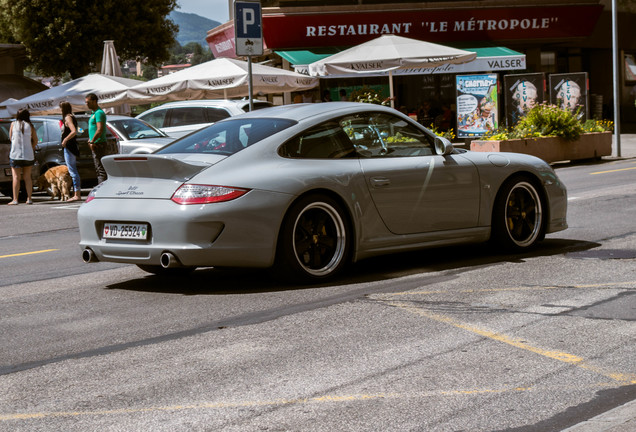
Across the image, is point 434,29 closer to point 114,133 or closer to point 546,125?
point 546,125

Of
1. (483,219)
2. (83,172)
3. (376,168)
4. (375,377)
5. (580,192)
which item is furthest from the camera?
(83,172)

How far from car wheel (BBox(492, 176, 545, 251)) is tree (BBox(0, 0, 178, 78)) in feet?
131

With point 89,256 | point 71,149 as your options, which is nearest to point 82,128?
point 71,149

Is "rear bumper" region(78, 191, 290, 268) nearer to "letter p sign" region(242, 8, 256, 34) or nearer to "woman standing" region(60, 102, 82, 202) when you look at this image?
"letter p sign" region(242, 8, 256, 34)

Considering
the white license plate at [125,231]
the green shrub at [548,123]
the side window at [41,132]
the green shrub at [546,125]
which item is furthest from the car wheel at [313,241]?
the green shrub at [548,123]

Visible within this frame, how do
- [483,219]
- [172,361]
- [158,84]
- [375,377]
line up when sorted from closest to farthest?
[375,377] < [172,361] < [483,219] < [158,84]

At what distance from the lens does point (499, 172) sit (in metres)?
8.81

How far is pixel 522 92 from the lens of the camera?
25.2 m

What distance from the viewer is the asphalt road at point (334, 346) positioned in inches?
175

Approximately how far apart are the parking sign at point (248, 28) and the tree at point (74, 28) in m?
33.3

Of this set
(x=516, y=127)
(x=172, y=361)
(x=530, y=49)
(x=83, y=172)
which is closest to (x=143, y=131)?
(x=83, y=172)

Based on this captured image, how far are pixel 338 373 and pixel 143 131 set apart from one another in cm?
1641

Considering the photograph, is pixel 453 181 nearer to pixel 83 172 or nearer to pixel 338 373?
pixel 338 373

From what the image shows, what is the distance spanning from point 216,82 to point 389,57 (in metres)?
3.79
